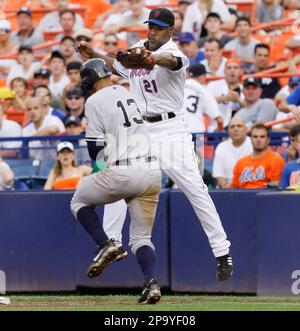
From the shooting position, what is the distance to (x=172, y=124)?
917 cm

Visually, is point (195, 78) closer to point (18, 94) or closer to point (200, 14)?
point (18, 94)

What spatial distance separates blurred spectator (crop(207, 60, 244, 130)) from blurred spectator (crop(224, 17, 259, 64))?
1048mm

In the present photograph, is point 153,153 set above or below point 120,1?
below

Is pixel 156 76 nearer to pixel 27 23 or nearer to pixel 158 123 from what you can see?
pixel 158 123

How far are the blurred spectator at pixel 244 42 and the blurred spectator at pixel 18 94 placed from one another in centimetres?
309

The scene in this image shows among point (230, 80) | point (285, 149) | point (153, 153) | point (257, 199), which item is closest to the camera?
point (153, 153)

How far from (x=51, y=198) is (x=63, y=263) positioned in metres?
0.63

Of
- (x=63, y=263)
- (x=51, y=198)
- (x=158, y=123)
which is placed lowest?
(x=63, y=263)

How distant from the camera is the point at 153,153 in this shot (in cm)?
905

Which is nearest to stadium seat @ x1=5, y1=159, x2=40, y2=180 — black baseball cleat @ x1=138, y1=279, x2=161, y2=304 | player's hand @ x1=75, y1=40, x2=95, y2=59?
player's hand @ x1=75, y1=40, x2=95, y2=59

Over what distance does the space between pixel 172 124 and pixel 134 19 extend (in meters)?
8.03

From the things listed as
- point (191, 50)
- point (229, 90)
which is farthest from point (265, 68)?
point (191, 50)
